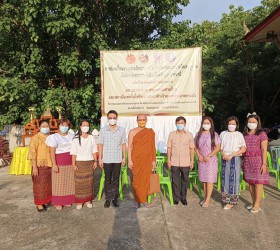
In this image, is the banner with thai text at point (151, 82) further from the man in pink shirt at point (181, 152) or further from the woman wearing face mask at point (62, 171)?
the woman wearing face mask at point (62, 171)

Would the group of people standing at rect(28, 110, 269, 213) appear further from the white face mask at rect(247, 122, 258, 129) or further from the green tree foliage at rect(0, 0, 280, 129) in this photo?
the green tree foliage at rect(0, 0, 280, 129)

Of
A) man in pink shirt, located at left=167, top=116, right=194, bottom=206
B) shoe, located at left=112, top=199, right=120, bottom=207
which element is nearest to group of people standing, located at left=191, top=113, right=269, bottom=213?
man in pink shirt, located at left=167, top=116, right=194, bottom=206

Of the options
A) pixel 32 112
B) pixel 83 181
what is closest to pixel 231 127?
pixel 83 181

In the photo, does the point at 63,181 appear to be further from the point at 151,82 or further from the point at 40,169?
the point at 151,82

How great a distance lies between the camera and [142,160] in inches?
162

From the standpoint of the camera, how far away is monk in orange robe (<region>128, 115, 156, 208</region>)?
13.6 ft

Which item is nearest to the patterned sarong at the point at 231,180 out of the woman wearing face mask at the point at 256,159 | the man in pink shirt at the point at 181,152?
the woman wearing face mask at the point at 256,159

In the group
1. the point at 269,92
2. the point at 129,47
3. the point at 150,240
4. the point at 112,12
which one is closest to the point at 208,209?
the point at 150,240

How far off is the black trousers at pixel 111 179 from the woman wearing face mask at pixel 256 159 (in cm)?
193

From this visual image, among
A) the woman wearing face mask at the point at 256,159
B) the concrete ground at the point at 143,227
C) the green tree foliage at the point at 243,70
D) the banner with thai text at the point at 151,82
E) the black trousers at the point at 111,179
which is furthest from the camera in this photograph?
the green tree foliage at the point at 243,70

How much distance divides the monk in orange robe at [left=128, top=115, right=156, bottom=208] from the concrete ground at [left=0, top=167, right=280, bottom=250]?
0.33 metres

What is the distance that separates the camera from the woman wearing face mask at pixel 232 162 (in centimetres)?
402

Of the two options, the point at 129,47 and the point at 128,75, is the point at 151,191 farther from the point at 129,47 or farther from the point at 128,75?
the point at 129,47

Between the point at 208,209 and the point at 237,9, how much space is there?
55.4 ft
